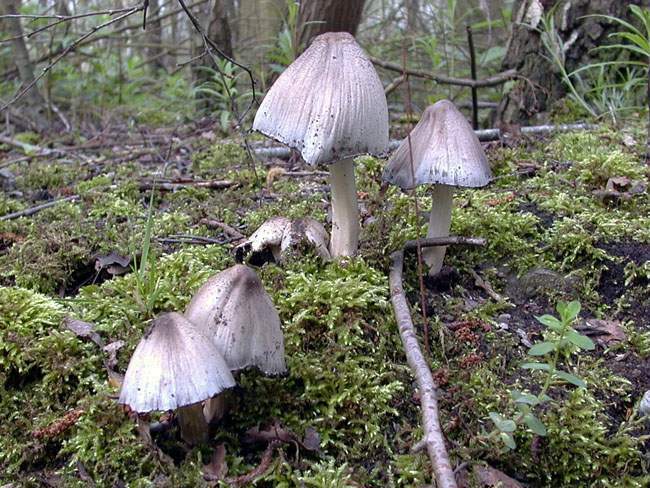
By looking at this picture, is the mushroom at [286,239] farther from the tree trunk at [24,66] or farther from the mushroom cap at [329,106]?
the tree trunk at [24,66]

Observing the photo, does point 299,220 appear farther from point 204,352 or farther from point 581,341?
point 581,341

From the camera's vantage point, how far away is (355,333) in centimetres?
258

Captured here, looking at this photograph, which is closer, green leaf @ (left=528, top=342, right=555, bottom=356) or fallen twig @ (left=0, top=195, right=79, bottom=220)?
green leaf @ (left=528, top=342, right=555, bottom=356)

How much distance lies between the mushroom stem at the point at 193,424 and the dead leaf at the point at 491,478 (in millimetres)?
944

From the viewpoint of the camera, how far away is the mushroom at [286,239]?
2.97m

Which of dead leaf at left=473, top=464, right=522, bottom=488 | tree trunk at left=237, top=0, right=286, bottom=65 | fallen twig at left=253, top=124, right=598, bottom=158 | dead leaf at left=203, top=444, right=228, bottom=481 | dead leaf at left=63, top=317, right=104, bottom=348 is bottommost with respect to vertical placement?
dead leaf at left=473, top=464, right=522, bottom=488

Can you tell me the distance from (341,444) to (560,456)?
0.79 meters

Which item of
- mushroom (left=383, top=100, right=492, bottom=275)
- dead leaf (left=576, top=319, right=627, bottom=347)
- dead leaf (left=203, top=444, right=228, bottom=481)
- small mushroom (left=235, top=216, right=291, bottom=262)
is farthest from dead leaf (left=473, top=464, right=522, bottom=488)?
small mushroom (left=235, top=216, right=291, bottom=262)

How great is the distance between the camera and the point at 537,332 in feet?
9.22

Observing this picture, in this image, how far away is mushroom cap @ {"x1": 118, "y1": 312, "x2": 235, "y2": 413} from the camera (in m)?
1.76

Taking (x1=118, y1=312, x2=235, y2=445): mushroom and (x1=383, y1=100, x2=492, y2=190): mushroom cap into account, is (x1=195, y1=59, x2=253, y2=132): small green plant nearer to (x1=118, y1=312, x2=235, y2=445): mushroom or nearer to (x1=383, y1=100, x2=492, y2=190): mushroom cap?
(x1=383, y1=100, x2=492, y2=190): mushroom cap

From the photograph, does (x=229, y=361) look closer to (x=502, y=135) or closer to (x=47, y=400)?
(x=47, y=400)

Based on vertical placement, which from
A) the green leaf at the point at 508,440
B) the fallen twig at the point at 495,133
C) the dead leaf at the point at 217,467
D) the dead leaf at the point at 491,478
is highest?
the fallen twig at the point at 495,133

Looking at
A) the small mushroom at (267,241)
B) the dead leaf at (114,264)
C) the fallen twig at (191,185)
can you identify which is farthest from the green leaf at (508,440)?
the fallen twig at (191,185)
